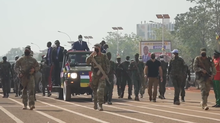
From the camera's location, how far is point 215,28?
111 metres

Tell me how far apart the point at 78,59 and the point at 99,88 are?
643 centimetres

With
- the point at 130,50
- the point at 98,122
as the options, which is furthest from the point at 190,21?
the point at 98,122

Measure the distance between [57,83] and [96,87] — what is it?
Answer: 28.8ft

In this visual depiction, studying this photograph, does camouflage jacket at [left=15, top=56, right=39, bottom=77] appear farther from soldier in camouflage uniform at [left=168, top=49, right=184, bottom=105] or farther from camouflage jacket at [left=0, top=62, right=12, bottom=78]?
camouflage jacket at [left=0, top=62, right=12, bottom=78]

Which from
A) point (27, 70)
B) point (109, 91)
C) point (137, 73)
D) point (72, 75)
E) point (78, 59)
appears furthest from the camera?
point (137, 73)

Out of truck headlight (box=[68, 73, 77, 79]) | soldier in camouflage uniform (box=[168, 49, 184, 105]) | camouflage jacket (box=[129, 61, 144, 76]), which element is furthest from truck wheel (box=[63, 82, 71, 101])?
soldier in camouflage uniform (box=[168, 49, 184, 105])

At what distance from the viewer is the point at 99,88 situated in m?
19.9

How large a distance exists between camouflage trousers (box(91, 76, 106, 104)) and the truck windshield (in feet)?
19.2

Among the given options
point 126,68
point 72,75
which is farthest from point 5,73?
point 126,68

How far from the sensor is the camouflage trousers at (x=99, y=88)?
19.8m

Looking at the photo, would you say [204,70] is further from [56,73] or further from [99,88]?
[56,73]

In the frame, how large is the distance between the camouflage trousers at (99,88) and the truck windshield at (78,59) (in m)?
5.84

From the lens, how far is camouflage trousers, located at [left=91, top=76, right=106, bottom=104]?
779 inches

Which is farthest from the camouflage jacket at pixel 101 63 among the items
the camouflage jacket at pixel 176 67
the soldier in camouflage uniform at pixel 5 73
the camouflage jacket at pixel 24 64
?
the soldier in camouflage uniform at pixel 5 73
